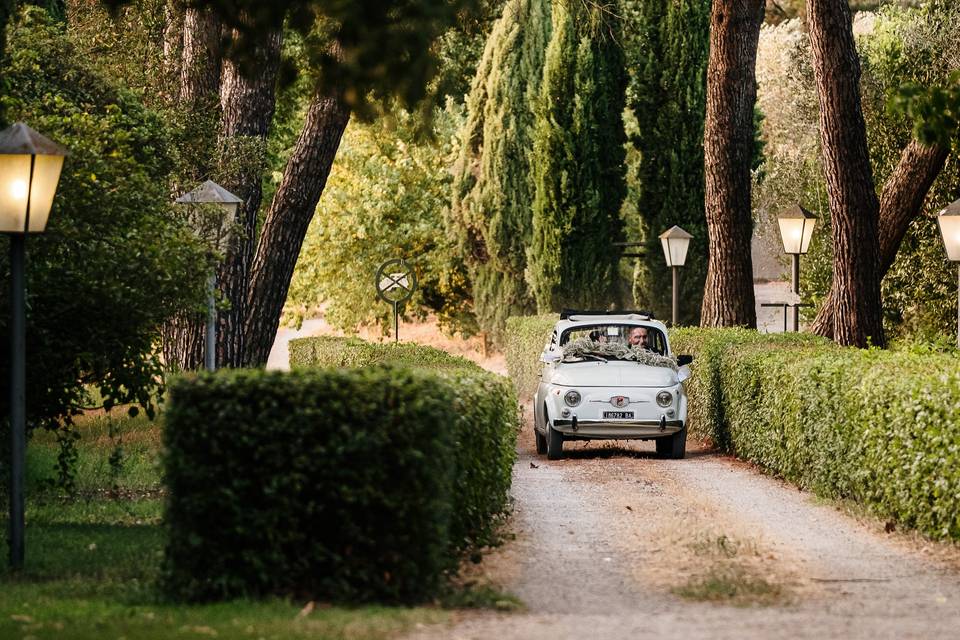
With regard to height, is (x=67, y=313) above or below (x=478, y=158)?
below

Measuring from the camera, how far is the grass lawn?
7305 mm

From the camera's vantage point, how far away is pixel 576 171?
36.7 m

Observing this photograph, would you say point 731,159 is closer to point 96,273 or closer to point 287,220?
point 287,220

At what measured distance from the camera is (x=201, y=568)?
8.18 metres

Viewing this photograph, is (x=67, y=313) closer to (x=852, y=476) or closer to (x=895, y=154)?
(x=852, y=476)

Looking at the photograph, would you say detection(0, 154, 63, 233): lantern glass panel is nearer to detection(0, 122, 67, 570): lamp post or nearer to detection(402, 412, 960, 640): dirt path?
detection(0, 122, 67, 570): lamp post

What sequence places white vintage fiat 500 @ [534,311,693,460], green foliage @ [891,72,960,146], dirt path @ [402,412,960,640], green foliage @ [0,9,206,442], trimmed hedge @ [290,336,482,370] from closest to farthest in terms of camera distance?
dirt path @ [402,412,960,640] < green foliage @ [891,72,960,146] < green foliage @ [0,9,206,442] < trimmed hedge @ [290,336,482,370] < white vintage fiat 500 @ [534,311,693,460]

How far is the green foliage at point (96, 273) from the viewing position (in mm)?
12359

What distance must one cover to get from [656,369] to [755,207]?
2240cm

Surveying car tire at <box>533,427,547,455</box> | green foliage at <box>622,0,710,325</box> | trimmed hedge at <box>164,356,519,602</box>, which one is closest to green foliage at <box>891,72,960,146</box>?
trimmed hedge at <box>164,356,519,602</box>

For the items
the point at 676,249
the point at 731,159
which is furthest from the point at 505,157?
the point at 731,159

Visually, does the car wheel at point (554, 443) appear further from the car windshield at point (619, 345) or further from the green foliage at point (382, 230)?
the green foliage at point (382, 230)

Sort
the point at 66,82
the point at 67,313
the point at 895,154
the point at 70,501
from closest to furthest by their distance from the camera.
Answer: the point at 67,313 < the point at 70,501 < the point at 66,82 < the point at 895,154

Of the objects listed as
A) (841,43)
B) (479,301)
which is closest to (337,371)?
(841,43)
